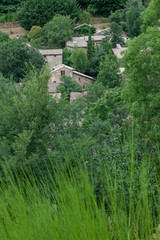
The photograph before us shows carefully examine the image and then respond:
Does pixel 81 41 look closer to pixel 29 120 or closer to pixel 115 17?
pixel 115 17

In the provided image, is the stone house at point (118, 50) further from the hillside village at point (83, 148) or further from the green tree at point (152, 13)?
the green tree at point (152, 13)

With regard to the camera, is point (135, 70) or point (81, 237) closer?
point (81, 237)

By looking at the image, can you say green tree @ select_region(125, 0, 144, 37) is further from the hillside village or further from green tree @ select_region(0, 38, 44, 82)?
green tree @ select_region(0, 38, 44, 82)

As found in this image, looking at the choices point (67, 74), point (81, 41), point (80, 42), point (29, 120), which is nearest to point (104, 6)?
point (81, 41)

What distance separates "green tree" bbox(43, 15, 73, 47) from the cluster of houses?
89 centimetres

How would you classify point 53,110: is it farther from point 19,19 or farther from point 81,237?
point 19,19

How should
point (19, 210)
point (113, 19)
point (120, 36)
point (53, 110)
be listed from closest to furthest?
point (19, 210)
point (53, 110)
point (120, 36)
point (113, 19)

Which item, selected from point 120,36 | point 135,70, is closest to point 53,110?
point 135,70

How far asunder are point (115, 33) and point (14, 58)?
47.0 feet

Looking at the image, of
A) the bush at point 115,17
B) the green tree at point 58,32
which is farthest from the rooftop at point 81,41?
the bush at point 115,17

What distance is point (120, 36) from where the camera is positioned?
1506 inches

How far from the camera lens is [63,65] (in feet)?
98.3

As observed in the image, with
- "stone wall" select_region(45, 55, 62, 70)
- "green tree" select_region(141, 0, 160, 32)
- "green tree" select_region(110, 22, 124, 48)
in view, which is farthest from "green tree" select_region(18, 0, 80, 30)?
"green tree" select_region(141, 0, 160, 32)

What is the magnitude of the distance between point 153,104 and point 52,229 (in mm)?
7411
